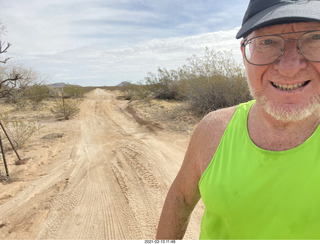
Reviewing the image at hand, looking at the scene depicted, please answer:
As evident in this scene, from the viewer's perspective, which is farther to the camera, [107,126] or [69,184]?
[107,126]

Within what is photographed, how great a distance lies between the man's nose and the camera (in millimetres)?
1109

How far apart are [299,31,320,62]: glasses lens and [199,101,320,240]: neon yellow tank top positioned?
0.35 m

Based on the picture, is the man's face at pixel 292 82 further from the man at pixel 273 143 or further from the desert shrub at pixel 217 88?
the desert shrub at pixel 217 88

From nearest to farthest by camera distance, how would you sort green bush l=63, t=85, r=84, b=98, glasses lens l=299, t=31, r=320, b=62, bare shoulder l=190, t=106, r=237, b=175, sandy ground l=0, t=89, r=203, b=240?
glasses lens l=299, t=31, r=320, b=62 → bare shoulder l=190, t=106, r=237, b=175 → sandy ground l=0, t=89, r=203, b=240 → green bush l=63, t=85, r=84, b=98

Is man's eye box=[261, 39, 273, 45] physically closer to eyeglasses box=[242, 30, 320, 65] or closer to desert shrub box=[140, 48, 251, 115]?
eyeglasses box=[242, 30, 320, 65]

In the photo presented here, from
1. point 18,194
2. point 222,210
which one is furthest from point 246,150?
point 18,194

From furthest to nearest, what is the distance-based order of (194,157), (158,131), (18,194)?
(158,131) < (18,194) < (194,157)

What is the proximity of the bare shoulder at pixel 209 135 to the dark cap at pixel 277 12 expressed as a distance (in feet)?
1.60

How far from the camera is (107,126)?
36.3ft

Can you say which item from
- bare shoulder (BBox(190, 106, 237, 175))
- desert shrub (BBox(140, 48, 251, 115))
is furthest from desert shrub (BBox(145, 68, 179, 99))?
bare shoulder (BBox(190, 106, 237, 175))

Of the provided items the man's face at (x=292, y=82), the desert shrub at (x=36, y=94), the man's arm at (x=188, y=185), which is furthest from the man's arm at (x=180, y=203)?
the desert shrub at (x=36, y=94)

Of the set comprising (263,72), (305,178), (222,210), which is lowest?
(222,210)

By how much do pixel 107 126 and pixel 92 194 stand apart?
6.78 m

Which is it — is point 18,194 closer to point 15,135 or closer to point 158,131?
point 15,135
